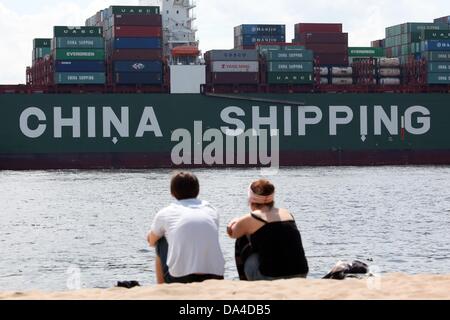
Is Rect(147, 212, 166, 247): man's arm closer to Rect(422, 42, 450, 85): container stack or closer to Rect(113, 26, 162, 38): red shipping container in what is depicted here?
A: Rect(113, 26, 162, 38): red shipping container

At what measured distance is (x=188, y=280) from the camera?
7.54 m

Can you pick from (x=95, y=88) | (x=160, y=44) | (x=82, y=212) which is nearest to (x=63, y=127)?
(x=95, y=88)

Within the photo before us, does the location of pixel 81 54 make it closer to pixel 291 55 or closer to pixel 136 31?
pixel 136 31

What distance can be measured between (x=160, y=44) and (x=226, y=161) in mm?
7102

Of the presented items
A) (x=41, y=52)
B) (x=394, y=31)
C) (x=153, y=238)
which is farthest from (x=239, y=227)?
(x=394, y=31)

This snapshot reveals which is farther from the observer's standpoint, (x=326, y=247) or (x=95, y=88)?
(x=95, y=88)

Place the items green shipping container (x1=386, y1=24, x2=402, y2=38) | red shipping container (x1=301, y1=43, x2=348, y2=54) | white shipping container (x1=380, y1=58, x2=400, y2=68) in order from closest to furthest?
red shipping container (x1=301, y1=43, x2=348, y2=54) < white shipping container (x1=380, y1=58, x2=400, y2=68) < green shipping container (x1=386, y1=24, x2=402, y2=38)

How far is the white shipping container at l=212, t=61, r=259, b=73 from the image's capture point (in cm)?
5047

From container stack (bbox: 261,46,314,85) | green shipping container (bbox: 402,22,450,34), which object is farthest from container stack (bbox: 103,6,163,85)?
green shipping container (bbox: 402,22,450,34)

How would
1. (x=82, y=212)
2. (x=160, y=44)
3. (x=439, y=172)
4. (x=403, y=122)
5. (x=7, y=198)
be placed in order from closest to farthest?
(x=82, y=212), (x=7, y=198), (x=439, y=172), (x=160, y=44), (x=403, y=122)

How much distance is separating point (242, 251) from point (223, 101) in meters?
44.0

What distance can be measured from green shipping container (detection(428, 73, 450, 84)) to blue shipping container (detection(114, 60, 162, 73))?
14709mm

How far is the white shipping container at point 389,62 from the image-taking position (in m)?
54.3
